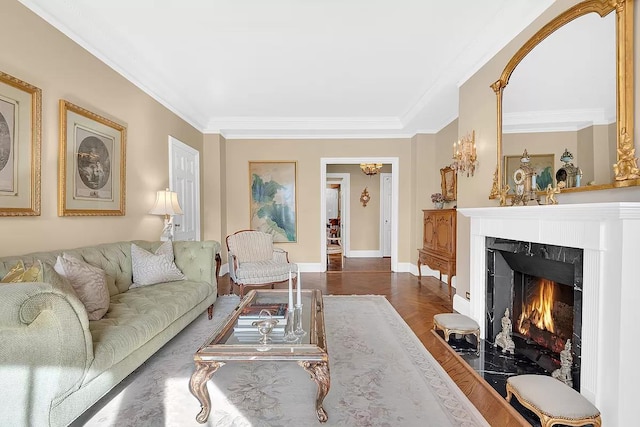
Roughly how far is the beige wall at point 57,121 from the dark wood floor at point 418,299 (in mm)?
1968

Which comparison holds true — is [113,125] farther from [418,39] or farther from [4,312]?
[418,39]

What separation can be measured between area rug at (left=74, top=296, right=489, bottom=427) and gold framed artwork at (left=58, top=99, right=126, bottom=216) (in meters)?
1.51

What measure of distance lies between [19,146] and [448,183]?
551 cm

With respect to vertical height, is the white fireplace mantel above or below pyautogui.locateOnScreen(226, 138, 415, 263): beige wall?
below

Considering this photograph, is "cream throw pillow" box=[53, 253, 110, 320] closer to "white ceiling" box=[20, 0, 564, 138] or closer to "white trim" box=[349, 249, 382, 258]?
"white ceiling" box=[20, 0, 564, 138]

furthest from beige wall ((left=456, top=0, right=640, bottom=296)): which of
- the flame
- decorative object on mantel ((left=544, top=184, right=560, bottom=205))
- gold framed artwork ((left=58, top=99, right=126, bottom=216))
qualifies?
gold framed artwork ((left=58, top=99, right=126, bottom=216))

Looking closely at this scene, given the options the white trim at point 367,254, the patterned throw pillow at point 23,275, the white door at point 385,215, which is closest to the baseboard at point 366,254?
the white trim at point 367,254

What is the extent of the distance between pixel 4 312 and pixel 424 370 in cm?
248

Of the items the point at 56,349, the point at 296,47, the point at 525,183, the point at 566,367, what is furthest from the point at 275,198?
the point at 566,367

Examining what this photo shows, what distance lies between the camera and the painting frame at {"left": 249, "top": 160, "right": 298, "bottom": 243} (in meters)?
6.32

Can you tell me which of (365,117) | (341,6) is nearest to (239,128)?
(365,117)

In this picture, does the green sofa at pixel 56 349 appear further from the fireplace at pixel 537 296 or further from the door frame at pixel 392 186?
the door frame at pixel 392 186

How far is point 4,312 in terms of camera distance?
1320mm

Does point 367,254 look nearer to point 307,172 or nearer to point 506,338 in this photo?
point 307,172
